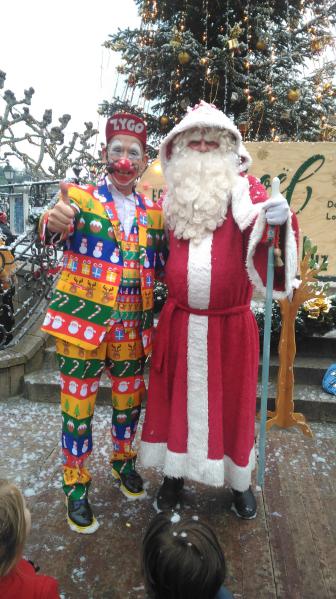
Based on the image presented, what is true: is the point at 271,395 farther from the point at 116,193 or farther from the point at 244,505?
the point at 116,193

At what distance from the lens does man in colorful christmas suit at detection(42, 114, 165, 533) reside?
2.10 m

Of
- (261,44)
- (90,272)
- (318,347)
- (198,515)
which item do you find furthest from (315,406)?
(261,44)

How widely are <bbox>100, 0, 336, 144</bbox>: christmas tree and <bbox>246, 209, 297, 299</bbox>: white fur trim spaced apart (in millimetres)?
5236

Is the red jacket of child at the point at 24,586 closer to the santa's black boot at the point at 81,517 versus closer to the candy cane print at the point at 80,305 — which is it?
the santa's black boot at the point at 81,517

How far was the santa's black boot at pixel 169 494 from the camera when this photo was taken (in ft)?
7.67

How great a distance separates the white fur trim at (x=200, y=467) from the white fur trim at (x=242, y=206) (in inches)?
46.8

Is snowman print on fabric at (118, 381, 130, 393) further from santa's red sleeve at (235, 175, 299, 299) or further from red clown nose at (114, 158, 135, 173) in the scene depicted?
red clown nose at (114, 158, 135, 173)

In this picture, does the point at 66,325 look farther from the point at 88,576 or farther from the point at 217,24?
the point at 217,24

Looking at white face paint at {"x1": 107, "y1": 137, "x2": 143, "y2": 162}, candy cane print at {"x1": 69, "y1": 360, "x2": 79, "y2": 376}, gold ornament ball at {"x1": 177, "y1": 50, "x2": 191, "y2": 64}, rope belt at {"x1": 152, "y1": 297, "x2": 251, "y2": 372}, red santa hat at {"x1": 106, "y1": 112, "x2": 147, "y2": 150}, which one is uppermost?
gold ornament ball at {"x1": 177, "y1": 50, "x2": 191, "y2": 64}

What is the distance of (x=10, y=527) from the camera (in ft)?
3.86

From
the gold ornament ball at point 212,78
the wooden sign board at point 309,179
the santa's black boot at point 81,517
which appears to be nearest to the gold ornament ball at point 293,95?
the gold ornament ball at point 212,78

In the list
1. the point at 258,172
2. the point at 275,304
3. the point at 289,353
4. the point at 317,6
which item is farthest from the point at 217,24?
the point at 289,353

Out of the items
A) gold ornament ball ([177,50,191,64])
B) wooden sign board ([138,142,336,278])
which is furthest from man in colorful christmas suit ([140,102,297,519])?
gold ornament ball ([177,50,191,64])

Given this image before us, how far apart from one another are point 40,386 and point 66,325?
174 cm
